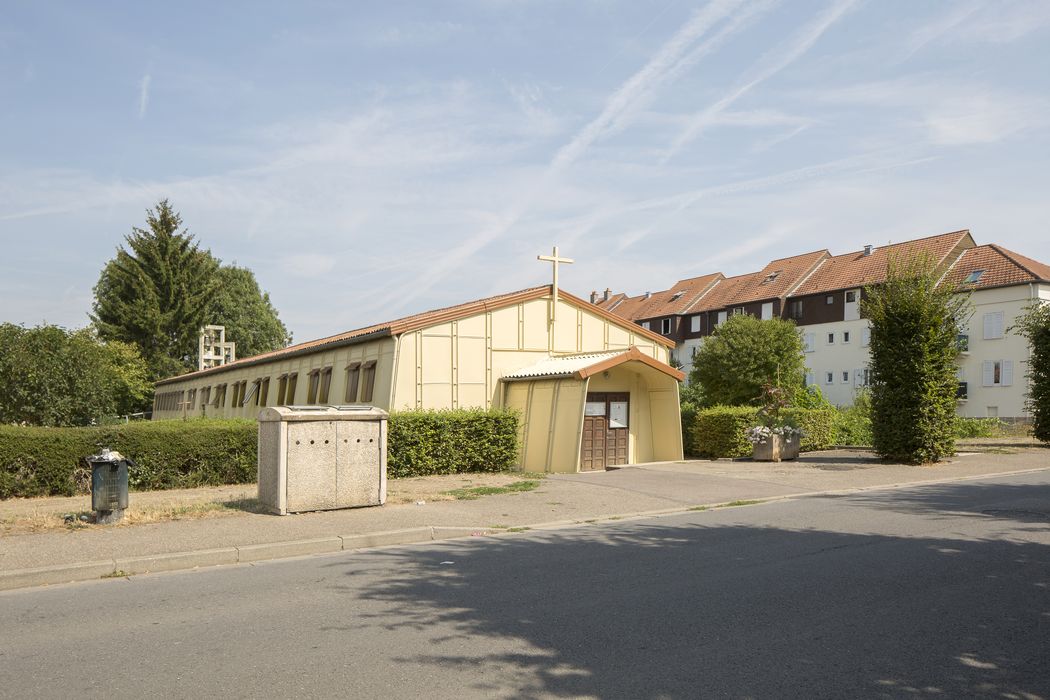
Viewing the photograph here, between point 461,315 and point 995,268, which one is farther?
point 995,268

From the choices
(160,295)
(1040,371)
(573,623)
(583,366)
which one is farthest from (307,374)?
(160,295)

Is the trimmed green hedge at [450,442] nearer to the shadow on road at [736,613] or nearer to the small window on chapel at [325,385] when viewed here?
the small window on chapel at [325,385]

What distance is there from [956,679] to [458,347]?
18054 millimetres

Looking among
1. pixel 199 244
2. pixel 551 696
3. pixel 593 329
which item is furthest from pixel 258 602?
pixel 199 244

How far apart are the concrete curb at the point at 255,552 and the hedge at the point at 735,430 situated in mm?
12391

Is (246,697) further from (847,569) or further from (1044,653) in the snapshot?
(847,569)

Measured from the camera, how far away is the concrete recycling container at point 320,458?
11.6 m

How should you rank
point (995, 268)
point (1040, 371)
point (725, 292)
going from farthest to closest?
point (725, 292)
point (995, 268)
point (1040, 371)

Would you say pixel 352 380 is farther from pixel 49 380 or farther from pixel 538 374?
pixel 49 380

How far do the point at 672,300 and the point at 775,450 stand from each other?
51.8 meters

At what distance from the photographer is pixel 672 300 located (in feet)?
240

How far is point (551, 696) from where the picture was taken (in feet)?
14.5

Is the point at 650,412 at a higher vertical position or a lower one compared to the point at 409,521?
higher

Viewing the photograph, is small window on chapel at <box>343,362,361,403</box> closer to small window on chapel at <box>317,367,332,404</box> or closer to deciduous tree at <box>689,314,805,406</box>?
small window on chapel at <box>317,367,332,404</box>
